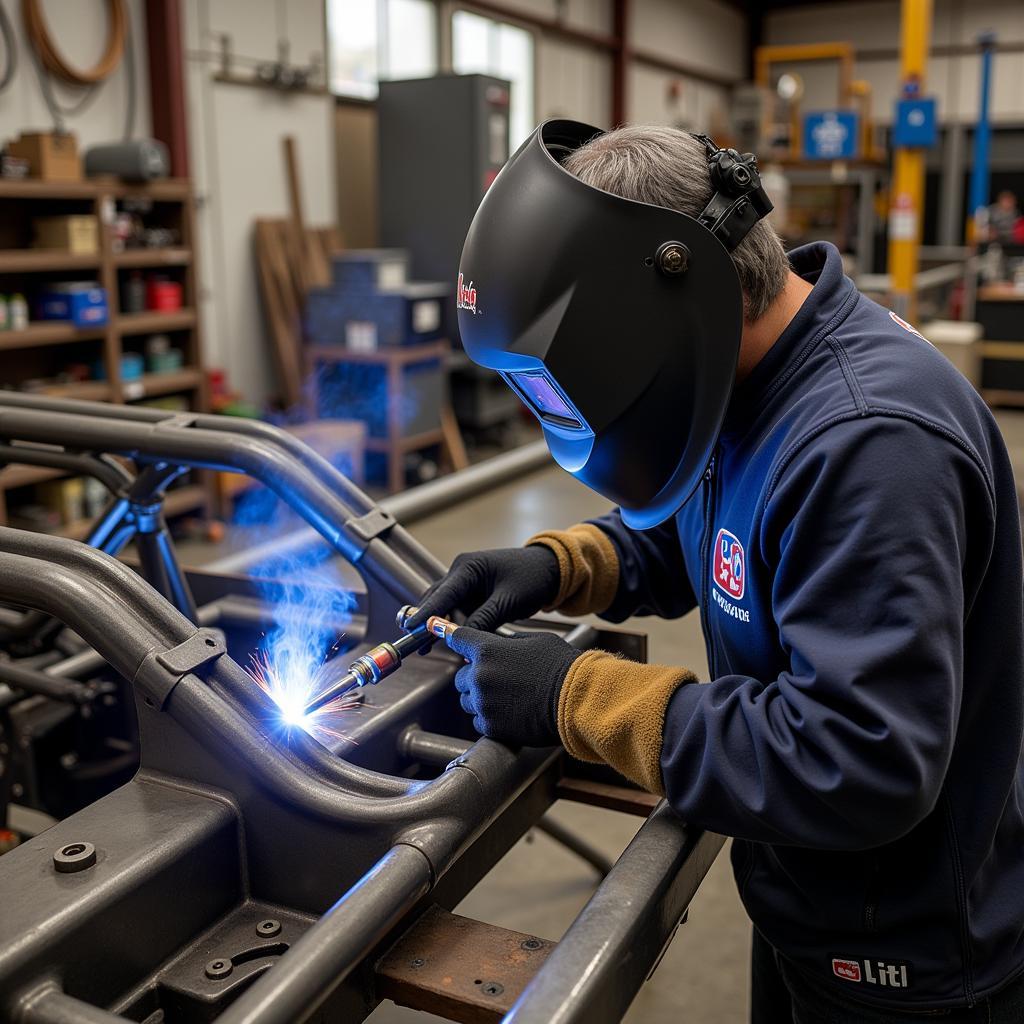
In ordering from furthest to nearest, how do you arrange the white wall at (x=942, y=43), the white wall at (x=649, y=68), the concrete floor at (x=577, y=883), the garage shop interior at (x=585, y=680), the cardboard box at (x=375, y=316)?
the white wall at (x=942, y=43) → the white wall at (x=649, y=68) → the cardboard box at (x=375, y=316) → the concrete floor at (x=577, y=883) → the garage shop interior at (x=585, y=680)

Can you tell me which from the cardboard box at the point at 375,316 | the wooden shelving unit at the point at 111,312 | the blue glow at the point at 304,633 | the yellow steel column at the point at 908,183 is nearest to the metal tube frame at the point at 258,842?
the blue glow at the point at 304,633

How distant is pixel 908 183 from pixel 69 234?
4.21m

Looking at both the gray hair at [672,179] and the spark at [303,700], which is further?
the spark at [303,700]

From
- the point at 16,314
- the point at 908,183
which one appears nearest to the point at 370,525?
the point at 16,314

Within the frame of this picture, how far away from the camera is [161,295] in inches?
204

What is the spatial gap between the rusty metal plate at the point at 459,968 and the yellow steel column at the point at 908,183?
5.52 meters

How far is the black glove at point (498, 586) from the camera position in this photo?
1270 millimetres

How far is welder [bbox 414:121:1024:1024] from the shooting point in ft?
2.71

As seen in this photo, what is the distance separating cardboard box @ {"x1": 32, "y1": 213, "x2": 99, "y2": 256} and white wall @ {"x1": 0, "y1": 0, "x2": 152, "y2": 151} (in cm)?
54

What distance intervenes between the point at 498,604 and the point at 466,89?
18.4 ft

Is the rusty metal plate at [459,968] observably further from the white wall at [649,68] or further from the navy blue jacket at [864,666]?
the white wall at [649,68]

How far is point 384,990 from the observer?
3.11 feet

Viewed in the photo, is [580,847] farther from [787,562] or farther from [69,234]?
[69,234]

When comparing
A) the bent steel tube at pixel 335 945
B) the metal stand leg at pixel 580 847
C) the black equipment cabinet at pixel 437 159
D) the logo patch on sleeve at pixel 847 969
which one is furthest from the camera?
the black equipment cabinet at pixel 437 159
